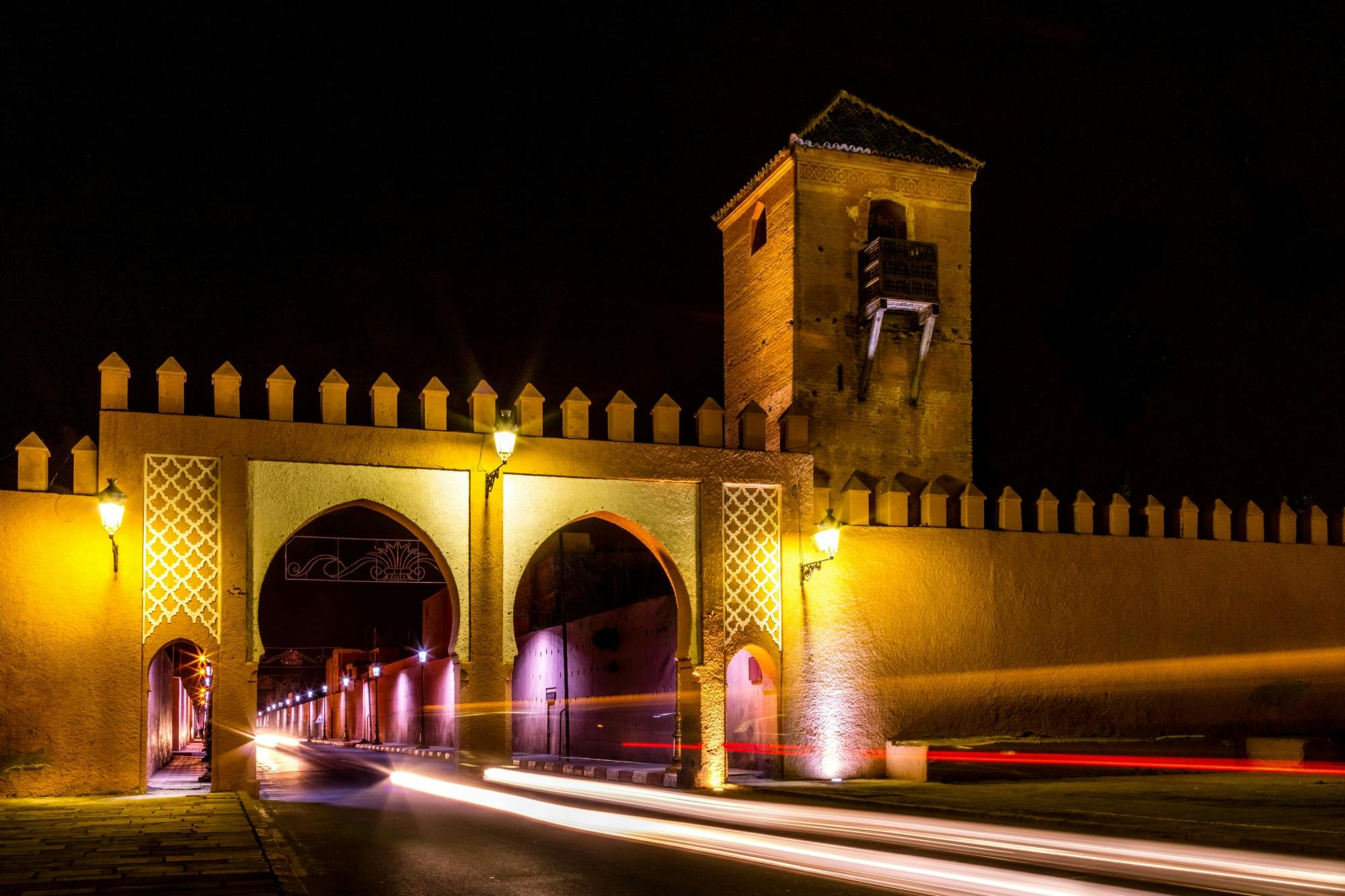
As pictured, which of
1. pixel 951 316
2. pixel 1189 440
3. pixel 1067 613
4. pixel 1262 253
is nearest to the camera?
pixel 1067 613

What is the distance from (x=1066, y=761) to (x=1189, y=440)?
17880 millimetres

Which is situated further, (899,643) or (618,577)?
(618,577)

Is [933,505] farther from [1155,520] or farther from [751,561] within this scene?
[1155,520]

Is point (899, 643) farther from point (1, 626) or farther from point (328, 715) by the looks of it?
point (328, 715)

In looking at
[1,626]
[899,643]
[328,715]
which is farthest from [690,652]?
[328,715]

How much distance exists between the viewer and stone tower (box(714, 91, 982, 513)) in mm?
22219

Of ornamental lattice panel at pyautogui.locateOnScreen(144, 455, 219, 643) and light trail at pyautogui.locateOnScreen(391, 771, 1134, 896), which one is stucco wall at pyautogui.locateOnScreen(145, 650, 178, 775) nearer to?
ornamental lattice panel at pyautogui.locateOnScreen(144, 455, 219, 643)

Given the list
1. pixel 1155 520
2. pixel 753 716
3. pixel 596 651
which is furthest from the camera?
pixel 596 651

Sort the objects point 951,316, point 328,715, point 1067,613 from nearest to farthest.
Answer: point 1067,613 → point 951,316 → point 328,715

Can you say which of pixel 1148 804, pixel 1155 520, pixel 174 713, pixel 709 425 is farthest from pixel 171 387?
pixel 174 713

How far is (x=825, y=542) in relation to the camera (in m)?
18.0

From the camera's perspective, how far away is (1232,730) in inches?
801

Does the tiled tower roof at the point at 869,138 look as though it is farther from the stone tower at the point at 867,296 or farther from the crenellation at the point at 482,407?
the crenellation at the point at 482,407

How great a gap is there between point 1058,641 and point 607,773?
296 inches
